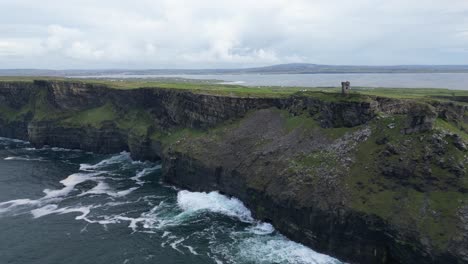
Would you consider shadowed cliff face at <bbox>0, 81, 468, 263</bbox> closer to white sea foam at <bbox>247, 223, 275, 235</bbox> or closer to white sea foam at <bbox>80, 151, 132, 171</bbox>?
white sea foam at <bbox>247, 223, 275, 235</bbox>

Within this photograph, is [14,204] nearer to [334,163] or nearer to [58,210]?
[58,210]

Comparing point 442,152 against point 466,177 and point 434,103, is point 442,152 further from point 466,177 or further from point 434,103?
point 434,103

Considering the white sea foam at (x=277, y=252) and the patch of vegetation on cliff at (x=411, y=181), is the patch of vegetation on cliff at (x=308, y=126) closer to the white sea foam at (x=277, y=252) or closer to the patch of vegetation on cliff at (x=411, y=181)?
the patch of vegetation on cliff at (x=411, y=181)

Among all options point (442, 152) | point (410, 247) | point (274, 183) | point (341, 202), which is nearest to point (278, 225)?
point (274, 183)

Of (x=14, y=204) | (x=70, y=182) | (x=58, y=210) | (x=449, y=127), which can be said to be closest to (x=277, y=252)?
(x=449, y=127)

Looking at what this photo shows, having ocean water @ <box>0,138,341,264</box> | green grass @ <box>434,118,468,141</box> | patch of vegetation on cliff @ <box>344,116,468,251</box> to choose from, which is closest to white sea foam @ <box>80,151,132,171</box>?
ocean water @ <box>0,138,341,264</box>

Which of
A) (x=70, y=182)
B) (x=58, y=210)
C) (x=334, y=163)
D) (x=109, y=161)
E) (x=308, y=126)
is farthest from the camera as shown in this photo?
(x=109, y=161)
